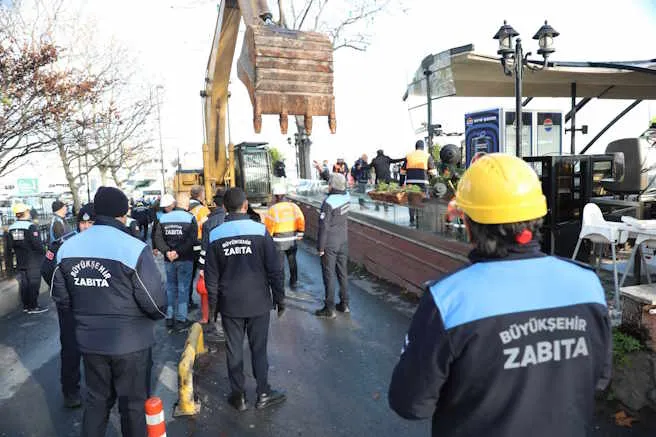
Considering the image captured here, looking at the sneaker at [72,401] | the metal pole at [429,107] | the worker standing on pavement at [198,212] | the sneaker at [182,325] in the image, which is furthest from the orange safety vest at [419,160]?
the sneaker at [72,401]

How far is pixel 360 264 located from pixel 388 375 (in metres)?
5.53

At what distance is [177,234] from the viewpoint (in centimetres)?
678

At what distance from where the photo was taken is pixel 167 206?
23.1 feet

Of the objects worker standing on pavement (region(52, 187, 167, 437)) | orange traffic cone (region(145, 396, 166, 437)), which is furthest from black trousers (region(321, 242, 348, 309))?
orange traffic cone (region(145, 396, 166, 437))

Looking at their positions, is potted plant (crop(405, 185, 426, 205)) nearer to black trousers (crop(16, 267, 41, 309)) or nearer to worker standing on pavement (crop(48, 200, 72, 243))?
worker standing on pavement (crop(48, 200, 72, 243))

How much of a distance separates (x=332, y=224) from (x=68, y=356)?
3790 mm

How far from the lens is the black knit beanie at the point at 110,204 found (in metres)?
3.44

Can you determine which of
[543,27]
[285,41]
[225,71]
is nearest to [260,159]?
[225,71]

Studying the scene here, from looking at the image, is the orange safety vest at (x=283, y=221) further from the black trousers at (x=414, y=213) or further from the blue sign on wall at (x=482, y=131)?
the blue sign on wall at (x=482, y=131)

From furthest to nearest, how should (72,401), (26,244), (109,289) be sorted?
(26,244), (72,401), (109,289)

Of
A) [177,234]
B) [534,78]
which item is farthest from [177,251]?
[534,78]

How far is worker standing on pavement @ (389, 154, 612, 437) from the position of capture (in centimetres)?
156

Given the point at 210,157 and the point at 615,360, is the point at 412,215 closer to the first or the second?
the point at 615,360

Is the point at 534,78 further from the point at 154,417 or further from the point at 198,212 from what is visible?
the point at 154,417
